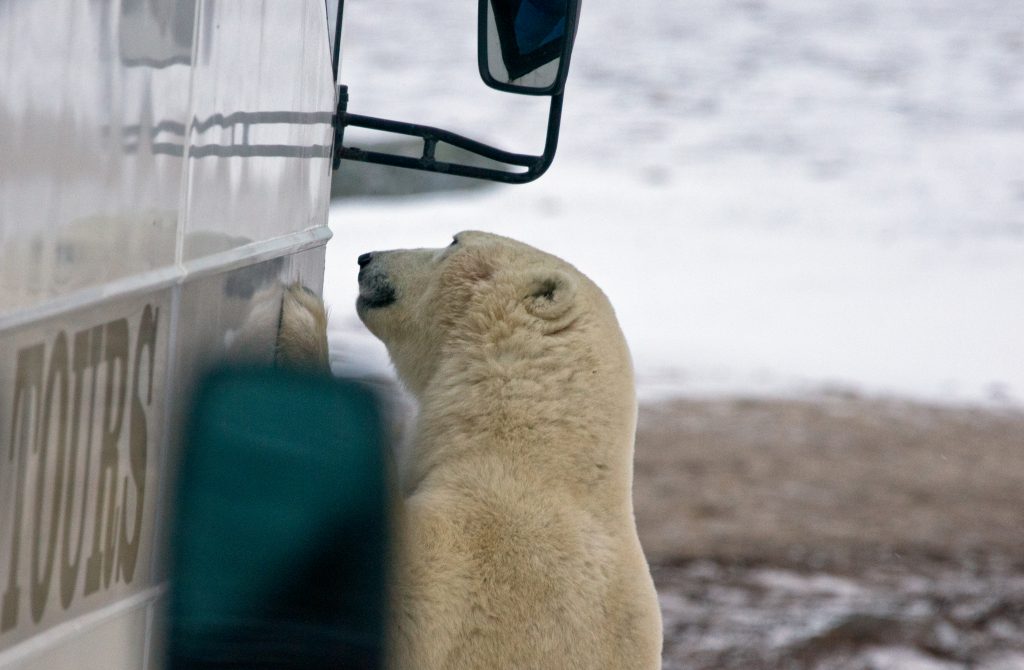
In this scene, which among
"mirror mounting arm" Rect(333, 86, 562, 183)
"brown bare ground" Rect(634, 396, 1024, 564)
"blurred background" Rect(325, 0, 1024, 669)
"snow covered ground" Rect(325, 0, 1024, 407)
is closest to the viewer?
"mirror mounting arm" Rect(333, 86, 562, 183)

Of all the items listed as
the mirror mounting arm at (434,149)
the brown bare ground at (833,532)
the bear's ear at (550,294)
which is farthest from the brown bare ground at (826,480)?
the bear's ear at (550,294)

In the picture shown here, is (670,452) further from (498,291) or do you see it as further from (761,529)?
(498,291)

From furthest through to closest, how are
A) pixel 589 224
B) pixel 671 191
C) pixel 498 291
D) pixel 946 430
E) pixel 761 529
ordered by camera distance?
pixel 671 191 → pixel 589 224 → pixel 946 430 → pixel 761 529 → pixel 498 291

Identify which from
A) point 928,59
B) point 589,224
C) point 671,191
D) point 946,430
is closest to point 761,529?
point 946,430

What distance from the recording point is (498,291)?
2.46m

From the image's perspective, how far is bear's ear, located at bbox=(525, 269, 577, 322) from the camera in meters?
2.38

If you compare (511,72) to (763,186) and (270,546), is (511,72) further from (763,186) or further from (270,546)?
(763,186)

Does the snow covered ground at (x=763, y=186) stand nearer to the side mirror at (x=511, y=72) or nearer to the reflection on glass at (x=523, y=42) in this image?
the side mirror at (x=511, y=72)

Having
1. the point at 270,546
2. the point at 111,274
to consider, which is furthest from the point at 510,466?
the point at 111,274

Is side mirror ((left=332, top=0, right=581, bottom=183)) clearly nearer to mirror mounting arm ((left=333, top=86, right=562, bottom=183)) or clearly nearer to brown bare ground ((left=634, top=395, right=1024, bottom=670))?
mirror mounting arm ((left=333, top=86, right=562, bottom=183))

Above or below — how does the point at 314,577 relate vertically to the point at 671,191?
above

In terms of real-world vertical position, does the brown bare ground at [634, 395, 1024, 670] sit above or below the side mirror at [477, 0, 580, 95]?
below

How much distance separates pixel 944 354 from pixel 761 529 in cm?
521

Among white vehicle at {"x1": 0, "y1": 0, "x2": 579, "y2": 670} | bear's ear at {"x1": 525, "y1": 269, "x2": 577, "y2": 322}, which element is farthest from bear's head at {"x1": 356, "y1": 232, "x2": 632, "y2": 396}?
white vehicle at {"x1": 0, "y1": 0, "x2": 579, "y2": 670}
